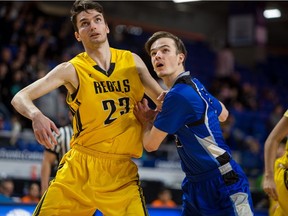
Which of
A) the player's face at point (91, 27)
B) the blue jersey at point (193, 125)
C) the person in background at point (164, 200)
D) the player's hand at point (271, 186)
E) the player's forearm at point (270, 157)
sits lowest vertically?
the person in background at point (164, 200)

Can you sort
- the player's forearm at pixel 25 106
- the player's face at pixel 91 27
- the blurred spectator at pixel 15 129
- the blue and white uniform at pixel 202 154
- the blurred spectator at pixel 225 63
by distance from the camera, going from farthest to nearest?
the blurred spectator at pixel 225 63
the blurred spectator at pixel 15 129
the player's face at pixel 91 27
the blue and white uniform at pixel 202 154
the player's forearm at pixel 25 106

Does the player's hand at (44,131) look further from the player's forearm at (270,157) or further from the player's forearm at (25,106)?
the player's forearm at (270,157)

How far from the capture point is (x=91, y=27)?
16.5 feet

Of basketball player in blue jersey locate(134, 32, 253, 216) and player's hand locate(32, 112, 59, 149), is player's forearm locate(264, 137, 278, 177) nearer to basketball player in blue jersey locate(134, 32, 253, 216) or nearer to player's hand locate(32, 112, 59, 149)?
basketball player in blue jersey locate(134, 32, 253, 216)

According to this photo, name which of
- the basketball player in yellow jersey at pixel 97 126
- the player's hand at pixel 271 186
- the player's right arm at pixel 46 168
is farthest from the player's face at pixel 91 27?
the player's right arm at pixel 46 168

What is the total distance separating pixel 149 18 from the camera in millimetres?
24109

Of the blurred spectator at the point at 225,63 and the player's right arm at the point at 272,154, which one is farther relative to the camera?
the blurred spectator at the point at 225,63

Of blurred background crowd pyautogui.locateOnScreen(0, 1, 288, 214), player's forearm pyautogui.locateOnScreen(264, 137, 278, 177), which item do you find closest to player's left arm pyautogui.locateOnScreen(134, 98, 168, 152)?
player's forearm pyautogui.locateOnScreen(264, 137, 278, 177)

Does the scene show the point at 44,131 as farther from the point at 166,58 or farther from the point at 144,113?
the point at 166,58

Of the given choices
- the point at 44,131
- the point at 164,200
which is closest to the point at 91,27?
the point at 44,131

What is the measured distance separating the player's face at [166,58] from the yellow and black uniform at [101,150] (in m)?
0.39

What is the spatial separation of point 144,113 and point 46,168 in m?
2.36

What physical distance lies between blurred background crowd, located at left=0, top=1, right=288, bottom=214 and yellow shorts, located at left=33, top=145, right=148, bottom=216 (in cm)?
368

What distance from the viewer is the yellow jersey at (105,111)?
4918 mm
